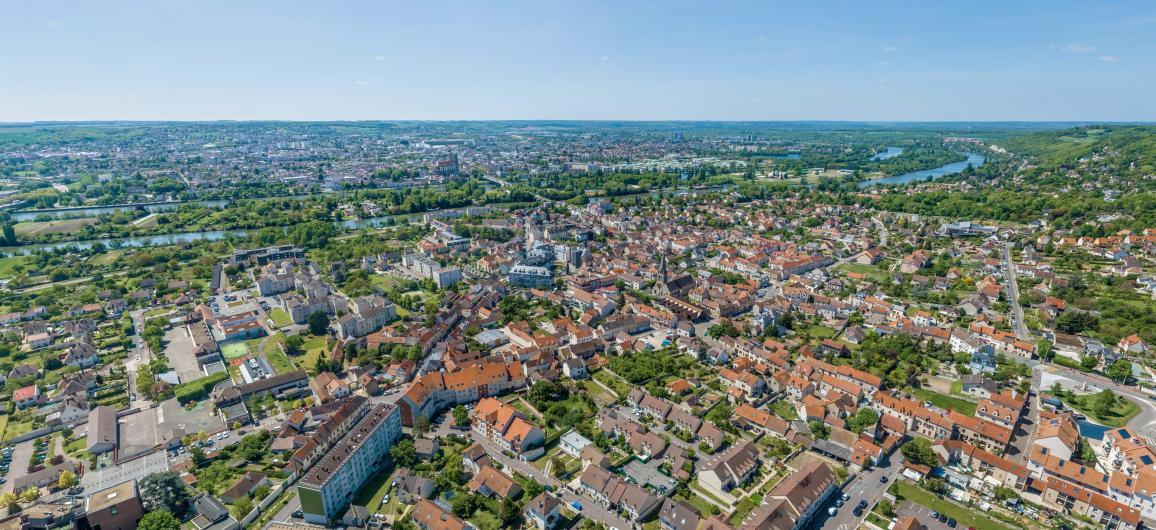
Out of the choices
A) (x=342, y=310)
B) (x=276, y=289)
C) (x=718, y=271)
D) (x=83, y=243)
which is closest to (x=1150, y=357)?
(x=718, y=271)

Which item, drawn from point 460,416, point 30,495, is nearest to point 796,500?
point 460,416

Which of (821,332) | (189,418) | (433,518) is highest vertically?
(433,518)

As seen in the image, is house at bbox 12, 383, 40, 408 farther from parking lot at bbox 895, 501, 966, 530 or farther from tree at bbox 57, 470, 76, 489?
parking lot at bbox 895, 501, 966, 530

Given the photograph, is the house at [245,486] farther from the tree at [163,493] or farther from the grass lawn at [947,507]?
the grass lawn at [947,507]

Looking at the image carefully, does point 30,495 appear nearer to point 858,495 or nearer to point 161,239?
point 858,495

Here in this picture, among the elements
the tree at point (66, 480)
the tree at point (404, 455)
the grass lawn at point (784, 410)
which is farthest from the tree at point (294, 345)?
the grass lawn at point (784, 410)

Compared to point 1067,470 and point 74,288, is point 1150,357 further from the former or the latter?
point 74,288

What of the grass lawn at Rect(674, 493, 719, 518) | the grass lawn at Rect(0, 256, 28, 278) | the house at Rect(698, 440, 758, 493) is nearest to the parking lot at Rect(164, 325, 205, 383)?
the grass lawn at Rect(674, 493, 719, 518)
